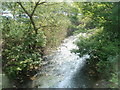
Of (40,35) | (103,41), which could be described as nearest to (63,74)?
(40,35)

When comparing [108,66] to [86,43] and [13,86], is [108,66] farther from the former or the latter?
[13,86]

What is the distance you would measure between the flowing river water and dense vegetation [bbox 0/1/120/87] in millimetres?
353

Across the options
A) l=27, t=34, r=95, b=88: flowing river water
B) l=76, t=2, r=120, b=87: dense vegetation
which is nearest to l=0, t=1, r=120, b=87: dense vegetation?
l=76, t=2, r=120, b=87: dense vegetation

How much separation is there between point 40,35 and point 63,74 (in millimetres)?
1539

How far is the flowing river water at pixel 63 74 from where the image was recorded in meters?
4.22

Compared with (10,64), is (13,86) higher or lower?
lower

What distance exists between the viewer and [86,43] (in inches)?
175

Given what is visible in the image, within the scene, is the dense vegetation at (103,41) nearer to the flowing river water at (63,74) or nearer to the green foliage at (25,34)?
the flowing river water at (63,74)

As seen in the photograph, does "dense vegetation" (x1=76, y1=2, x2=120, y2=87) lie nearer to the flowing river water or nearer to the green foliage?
the flowing river water

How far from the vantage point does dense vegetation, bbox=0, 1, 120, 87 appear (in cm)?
360

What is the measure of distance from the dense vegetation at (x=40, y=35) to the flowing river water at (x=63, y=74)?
0.35m

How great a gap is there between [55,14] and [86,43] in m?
1.84

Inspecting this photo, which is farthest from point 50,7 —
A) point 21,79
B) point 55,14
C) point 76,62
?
point 21,79

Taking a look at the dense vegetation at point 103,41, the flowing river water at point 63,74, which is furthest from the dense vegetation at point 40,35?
the flowing river water at point 63,74
